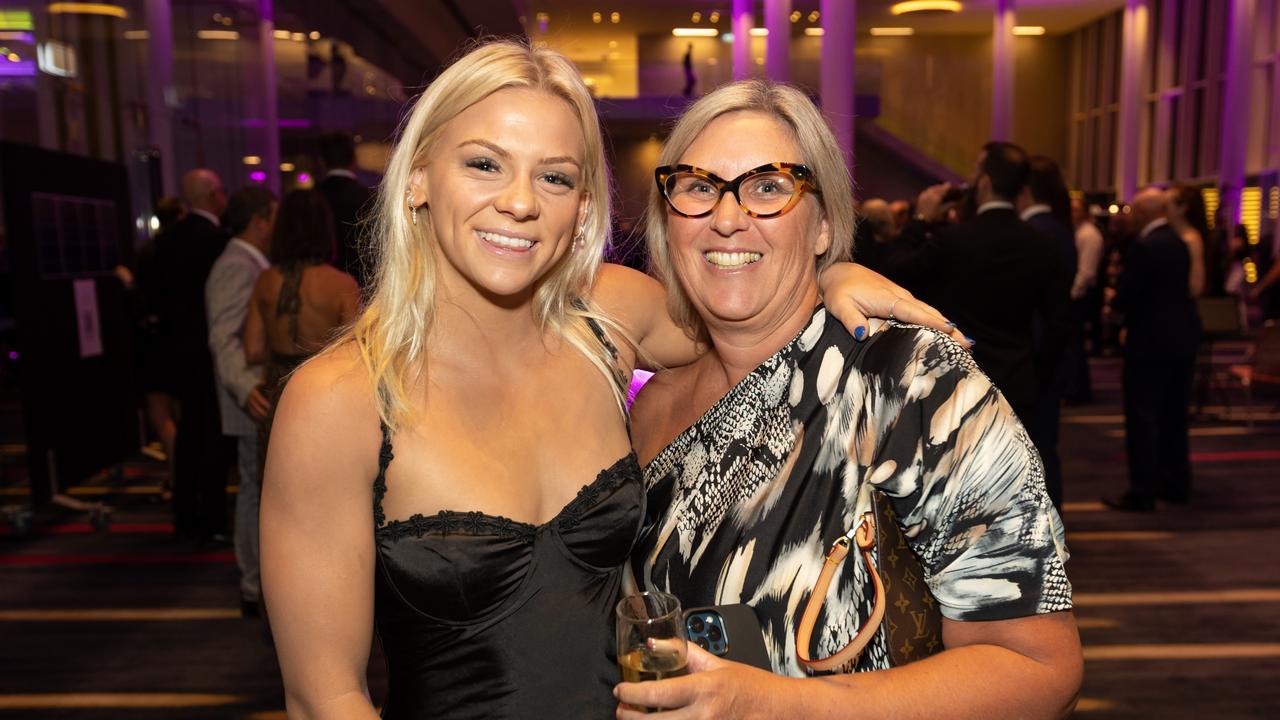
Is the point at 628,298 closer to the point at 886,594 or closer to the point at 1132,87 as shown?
the point at 886,594

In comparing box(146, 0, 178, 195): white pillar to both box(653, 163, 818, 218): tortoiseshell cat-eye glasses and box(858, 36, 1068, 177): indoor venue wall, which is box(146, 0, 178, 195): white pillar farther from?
box(858, 36, 1068, 177): indoor venue wall

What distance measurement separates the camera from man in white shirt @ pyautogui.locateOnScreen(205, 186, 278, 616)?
4324mm

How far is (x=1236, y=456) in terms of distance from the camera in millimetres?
7312

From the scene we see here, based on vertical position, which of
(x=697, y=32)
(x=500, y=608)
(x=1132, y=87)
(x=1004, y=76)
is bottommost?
(x=500, y=608)

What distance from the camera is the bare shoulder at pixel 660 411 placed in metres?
1.82

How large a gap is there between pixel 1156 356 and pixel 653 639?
5.52 metres

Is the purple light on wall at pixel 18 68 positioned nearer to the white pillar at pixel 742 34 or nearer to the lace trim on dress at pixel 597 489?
Result: the lace trim on dress at pixel 597 489

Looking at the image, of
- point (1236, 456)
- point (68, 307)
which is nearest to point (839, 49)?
point (1236, 456)

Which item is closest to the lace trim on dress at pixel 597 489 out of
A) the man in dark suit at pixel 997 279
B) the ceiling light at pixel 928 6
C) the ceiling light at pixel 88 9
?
the man in dark suit at pixel 997 279

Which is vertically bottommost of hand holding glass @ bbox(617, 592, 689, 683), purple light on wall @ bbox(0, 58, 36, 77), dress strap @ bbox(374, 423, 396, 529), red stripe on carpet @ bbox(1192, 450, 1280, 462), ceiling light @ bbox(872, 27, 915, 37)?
red stripe on carpet @ bbox(1192, 450, 1280, 462)

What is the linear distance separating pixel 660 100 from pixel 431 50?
16.2 feet

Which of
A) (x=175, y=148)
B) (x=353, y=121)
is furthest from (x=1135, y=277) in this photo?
(x=353, y=121)

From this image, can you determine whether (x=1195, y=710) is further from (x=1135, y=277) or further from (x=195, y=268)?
(x=195, y=268)

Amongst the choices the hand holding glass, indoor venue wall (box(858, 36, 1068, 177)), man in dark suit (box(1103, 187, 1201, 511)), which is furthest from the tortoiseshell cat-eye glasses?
indoor venue wall (box(858, 36, 1068, 177))
